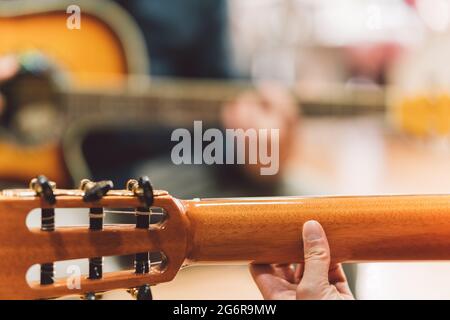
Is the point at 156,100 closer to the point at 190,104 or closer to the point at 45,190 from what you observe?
the point at 190,104

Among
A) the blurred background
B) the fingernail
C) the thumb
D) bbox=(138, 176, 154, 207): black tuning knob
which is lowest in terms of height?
the thumb

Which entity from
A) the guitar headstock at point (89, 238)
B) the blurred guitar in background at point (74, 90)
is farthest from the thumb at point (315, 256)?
the blurred guitar in background at point (74, 90)

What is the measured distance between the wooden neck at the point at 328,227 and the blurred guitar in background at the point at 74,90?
4.62ft

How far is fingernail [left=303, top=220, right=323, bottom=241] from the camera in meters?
0.63

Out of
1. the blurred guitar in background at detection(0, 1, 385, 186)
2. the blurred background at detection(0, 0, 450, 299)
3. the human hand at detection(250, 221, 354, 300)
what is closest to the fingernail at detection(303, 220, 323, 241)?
the human hand at detection(250, 221, 354, 300)

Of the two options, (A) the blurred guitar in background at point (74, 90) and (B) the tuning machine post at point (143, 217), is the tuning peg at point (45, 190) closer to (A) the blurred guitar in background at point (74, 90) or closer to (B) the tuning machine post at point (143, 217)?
(B) the tuning machine post at point (143, 217)

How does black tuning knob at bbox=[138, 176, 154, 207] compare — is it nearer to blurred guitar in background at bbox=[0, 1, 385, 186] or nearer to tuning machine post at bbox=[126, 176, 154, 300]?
tuning machine post at bbox=[126, 176, 154, 300]

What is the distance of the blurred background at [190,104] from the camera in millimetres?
1886

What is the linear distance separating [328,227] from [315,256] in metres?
0.04

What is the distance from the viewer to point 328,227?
646 mm

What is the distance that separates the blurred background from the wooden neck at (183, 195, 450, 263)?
36.5 inches

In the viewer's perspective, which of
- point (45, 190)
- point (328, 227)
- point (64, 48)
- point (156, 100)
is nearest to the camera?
point (45, 190)

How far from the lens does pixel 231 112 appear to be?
6.83 ft

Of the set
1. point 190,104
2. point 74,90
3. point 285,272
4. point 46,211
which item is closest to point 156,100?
point 190,104
